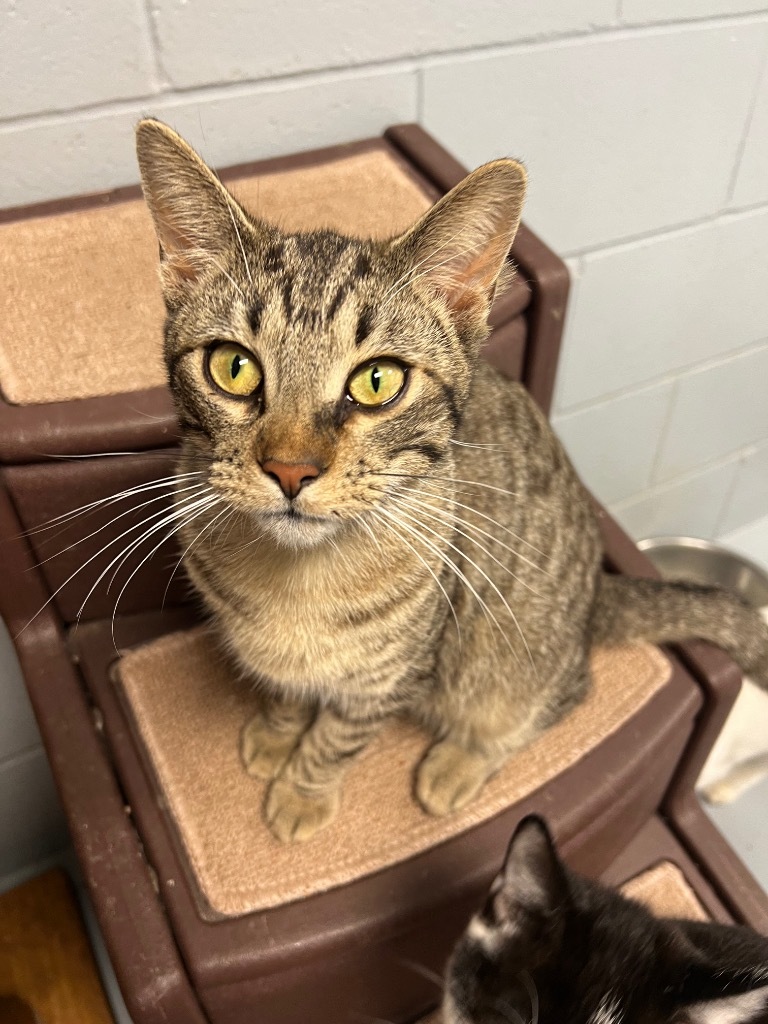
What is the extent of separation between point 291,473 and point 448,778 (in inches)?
20.2


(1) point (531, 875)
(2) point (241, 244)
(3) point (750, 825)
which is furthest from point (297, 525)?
(3) point (750, 825)

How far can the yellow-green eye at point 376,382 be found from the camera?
0.73 meters

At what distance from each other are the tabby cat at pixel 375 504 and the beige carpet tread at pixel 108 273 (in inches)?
7.7

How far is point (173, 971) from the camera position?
2.78 ft

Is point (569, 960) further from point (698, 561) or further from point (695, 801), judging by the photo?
point (698, 561)

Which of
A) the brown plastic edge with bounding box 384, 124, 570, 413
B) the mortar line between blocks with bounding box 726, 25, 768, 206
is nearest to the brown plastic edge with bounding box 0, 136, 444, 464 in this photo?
the brown plastic edge with bounding box 384, 124, 570, 413

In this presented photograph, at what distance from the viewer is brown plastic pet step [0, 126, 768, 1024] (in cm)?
88

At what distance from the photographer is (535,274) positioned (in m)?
1.08

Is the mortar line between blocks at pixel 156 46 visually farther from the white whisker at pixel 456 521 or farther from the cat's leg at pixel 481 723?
the cat's leg at pixel 481 723

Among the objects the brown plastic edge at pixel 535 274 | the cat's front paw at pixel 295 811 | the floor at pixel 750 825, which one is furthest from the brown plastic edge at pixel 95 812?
the floor at pixel 750 825

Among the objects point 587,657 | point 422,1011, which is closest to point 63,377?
point 587,657

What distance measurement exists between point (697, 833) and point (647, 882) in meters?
0.11

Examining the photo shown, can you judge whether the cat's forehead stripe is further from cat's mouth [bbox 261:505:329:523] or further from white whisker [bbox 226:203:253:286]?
white whisker [bbox 226:203:253:286]

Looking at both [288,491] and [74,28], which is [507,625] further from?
[74,28]
